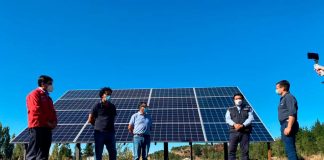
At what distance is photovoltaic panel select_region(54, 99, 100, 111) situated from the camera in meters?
14.4

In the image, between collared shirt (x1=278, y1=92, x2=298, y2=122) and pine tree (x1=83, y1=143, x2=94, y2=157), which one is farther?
pine tree (x1=83, y1=143, x2=94, y2=157)

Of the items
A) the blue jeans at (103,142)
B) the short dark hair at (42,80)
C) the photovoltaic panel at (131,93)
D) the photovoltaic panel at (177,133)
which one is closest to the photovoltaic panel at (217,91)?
the photovoltaic panel at (131,93)

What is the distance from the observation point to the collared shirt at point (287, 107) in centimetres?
641

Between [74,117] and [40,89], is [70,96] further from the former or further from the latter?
[40,89]

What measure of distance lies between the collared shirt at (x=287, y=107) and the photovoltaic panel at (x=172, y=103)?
7824 mm

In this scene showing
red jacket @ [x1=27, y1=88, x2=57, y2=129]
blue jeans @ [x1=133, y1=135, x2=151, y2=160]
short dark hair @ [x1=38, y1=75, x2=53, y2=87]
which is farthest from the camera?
blue jeans @ [x1=133, y1=135, x2=151, y2=160]

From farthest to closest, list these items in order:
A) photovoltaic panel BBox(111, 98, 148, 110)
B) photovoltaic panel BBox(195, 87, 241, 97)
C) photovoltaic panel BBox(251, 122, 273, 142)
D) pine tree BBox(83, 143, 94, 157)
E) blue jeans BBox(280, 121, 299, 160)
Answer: pine tree BBox(83, 143, 94, 157) → photovoltaic panel BBox(195, 87, 241, 97) → photovoltaic panel BBox(111, 98, 148, 110) → photovoltaic panel BBox(251, 122, 273, 142) → blue jeans BBox(280, 121, 299, 160)

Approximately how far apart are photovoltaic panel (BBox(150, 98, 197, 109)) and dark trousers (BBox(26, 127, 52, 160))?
854 cm

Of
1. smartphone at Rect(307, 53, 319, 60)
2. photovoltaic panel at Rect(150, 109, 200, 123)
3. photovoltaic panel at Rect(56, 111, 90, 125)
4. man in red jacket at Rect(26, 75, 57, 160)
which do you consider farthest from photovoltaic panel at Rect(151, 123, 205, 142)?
smartphone at Rect(307, 53, 319, 60)

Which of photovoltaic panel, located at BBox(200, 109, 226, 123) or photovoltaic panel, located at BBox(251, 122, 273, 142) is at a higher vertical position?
photovoltaic panel, located at BBox(200, 109, 226, 123)

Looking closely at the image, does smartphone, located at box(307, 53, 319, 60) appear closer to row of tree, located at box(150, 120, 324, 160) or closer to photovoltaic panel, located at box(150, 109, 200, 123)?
photovoltaic panel, located at box(150, 109, 200, 123)

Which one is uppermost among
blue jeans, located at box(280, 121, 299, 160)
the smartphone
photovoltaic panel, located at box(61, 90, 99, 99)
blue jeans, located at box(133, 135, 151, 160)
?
photovoltaic panel, located at box(61, 90, 99, 99)

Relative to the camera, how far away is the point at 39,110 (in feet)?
20.0

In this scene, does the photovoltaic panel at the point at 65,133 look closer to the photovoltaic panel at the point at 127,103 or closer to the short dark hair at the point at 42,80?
the photovoltaic panel at the point at 127,103
